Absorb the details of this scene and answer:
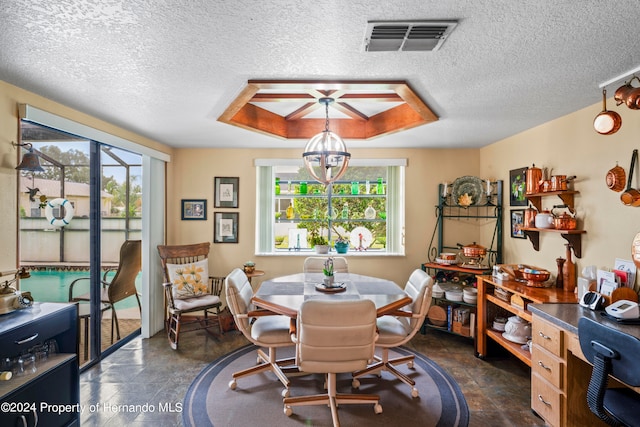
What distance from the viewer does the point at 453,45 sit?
167cm

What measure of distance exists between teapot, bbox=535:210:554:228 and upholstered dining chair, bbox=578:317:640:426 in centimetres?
137

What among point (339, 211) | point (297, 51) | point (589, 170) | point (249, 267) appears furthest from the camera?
point (339, 211)

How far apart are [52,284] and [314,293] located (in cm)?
220

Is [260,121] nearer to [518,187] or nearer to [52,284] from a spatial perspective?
[52,284]

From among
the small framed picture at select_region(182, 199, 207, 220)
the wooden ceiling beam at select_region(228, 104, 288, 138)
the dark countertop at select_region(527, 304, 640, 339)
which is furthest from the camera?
the small framed picture at select_region(182, 199, 207, 220)

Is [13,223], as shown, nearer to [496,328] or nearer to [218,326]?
[218,326]

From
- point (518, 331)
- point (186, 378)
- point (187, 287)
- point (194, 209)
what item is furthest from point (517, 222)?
point (194, 209)

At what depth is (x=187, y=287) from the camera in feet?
12.7

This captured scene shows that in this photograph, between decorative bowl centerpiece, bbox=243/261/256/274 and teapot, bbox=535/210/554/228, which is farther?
decorative bowl centerpiece, bbox=243/261/256/274

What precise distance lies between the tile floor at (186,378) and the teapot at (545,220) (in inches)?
54.8

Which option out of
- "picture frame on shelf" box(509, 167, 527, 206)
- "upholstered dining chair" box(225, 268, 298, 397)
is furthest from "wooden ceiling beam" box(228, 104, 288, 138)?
"picture frame on shelf" box(509, 167, 527, 206)

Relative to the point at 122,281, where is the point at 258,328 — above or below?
below

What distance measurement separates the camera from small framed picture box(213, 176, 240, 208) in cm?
442

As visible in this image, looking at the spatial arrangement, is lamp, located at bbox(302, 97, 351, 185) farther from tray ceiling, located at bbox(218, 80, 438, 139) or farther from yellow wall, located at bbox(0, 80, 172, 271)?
yellow wall, located at bbox(0, 80, 172, 271)
